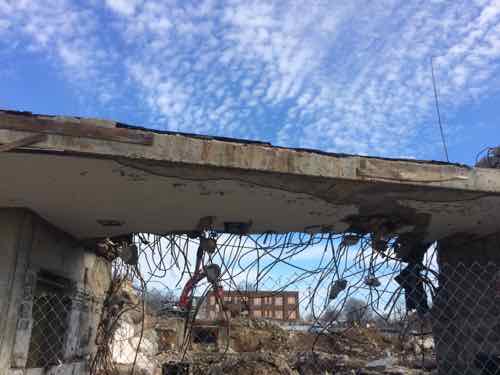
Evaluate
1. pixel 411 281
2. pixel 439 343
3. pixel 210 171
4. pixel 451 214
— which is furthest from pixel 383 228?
pixel 210 171

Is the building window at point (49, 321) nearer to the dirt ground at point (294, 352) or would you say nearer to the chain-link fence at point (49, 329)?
the chain-link fence at point (49, 329)

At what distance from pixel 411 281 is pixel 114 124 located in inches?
133

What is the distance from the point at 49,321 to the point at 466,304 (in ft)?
13.3

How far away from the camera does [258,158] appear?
294 centimetres

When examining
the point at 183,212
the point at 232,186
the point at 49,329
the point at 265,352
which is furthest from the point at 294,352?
the point at 232,186

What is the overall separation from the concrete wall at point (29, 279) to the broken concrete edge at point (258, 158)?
1.42 meters

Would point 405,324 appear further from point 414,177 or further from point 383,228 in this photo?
point 414,177

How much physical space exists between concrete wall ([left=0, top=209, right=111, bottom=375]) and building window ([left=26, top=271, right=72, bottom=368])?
6cm

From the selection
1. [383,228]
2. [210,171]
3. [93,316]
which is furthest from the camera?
[93,316]

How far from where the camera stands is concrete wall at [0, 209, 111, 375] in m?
3.62

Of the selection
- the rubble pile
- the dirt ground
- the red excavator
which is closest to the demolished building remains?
the red excavator

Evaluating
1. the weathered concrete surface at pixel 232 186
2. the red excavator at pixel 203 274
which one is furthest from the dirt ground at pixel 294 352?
the weathered concrete surface at pixel 232 186

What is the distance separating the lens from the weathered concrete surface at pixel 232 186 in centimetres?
281

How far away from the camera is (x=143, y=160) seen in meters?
2.80
